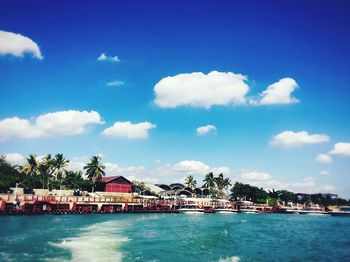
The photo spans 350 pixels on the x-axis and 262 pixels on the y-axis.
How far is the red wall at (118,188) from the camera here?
307ft

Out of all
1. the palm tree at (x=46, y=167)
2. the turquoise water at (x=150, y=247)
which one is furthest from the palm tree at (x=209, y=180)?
the turquoise water at (x=150, y=247)

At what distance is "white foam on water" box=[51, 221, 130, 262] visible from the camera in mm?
27156

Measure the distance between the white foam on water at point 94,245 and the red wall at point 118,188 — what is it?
53141 mm

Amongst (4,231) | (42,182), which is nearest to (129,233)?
(4,231)

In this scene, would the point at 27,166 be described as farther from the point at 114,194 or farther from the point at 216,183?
the point at 216,183

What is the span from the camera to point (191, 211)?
93.1m

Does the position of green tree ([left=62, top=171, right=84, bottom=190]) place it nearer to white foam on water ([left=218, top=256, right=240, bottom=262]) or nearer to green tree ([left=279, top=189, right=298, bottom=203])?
white foam on water ([left=218, top=256, right=240, bottom=262])

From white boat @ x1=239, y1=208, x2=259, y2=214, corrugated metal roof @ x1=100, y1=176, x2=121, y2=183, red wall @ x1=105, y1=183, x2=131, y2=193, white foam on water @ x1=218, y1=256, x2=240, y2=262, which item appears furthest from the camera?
white boat @ x1=239, y1=208, x2=259, y2=214

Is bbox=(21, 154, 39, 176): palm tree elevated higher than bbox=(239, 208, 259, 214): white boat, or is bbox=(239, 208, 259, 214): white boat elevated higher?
bbox=(21, 154, 39, 176): palm tree

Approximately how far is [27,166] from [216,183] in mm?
73598

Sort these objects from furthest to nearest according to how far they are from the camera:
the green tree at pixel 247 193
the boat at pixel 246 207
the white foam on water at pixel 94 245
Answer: the green tree at pixel 247 193 → the boat at pixel 246 207 → the white foam on water at pixel 94 245

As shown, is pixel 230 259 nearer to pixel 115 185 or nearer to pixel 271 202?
pixel 115 185

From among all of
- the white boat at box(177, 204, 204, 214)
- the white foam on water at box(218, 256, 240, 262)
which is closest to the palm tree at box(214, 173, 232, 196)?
the white boat at box(177, 204, 204, 214)

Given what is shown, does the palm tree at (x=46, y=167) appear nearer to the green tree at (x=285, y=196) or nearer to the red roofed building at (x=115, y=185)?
the red roofed building at (x=115, y=185)
